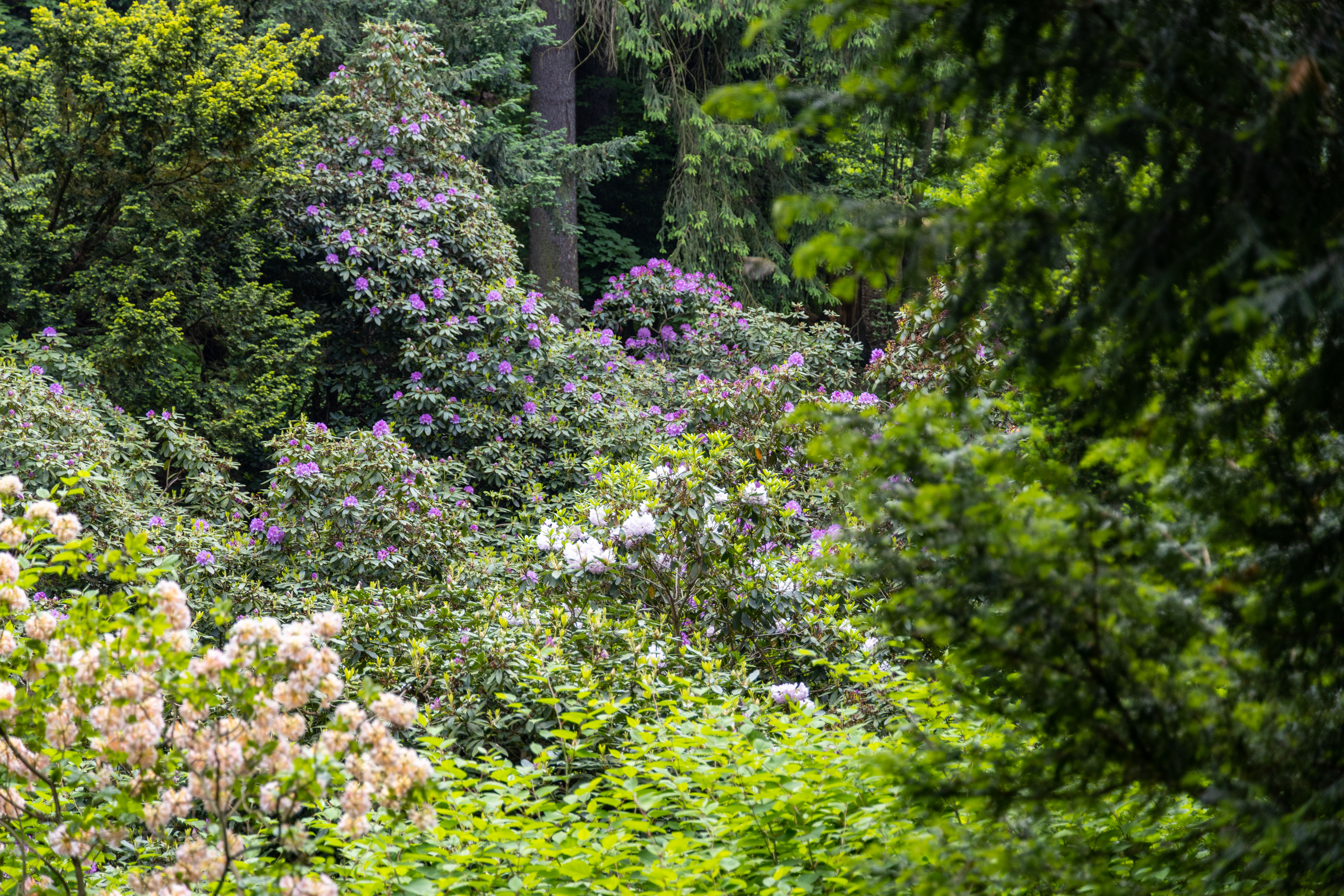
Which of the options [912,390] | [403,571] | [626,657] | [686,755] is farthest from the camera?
[403,571]

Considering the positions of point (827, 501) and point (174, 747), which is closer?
point (174, 747)

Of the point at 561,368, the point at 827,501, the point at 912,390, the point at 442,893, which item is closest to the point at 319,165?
the point at 561,368

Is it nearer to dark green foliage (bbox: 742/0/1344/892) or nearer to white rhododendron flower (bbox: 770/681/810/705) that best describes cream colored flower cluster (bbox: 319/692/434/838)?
dark green foliage (bbox: 742/0/1344/892)

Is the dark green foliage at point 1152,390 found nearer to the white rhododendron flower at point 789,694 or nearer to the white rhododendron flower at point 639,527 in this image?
the white rhododendron flower at point 789,694

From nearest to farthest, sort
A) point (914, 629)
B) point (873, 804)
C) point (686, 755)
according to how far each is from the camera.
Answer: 1. point (914, 629)
2. point (873, 804)
3. point (686, 755)

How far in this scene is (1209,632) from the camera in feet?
4.60

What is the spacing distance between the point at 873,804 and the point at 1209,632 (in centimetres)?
128

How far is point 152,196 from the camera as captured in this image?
24.4 feet

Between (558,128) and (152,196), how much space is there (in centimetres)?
558

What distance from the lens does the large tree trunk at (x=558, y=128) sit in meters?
11.6

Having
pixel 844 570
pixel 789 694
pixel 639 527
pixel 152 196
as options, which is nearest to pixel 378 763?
pixel 844 570

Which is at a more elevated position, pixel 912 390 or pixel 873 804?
pixel 912 390

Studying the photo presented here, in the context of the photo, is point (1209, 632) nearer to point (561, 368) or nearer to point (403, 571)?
point (403, 571)

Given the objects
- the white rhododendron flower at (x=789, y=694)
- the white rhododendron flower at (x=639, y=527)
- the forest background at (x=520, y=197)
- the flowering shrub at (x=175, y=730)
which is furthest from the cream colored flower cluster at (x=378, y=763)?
the white rhododendron flower at (x=639, y=527)
